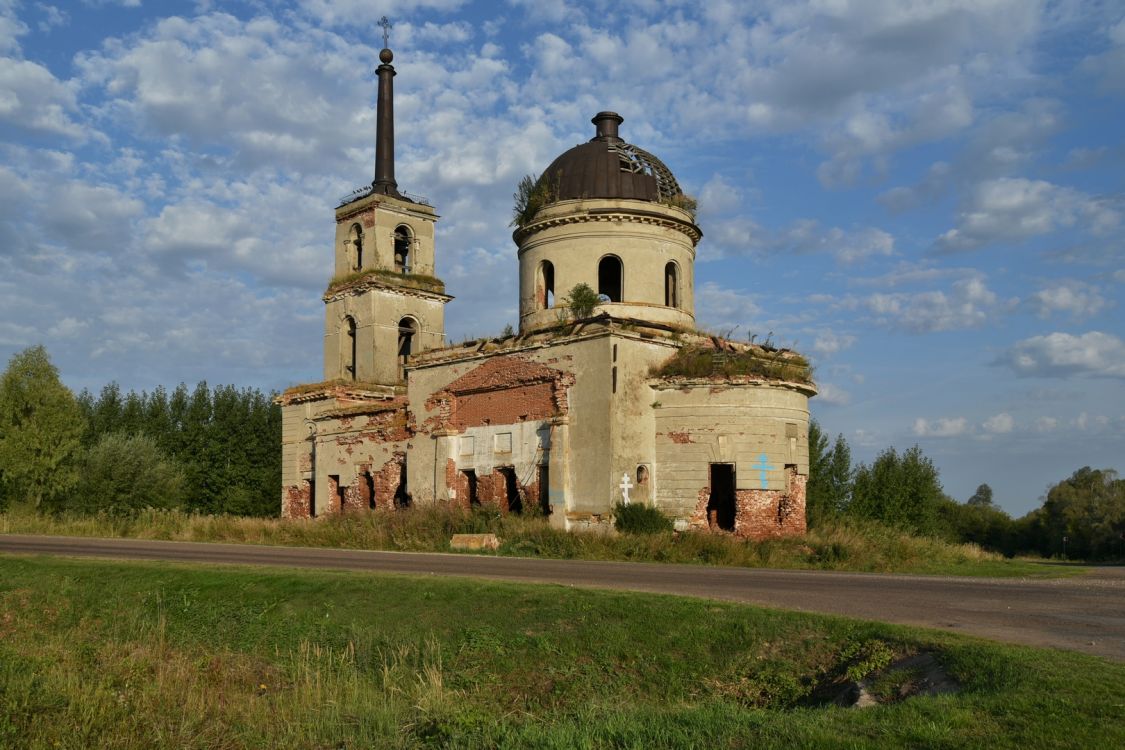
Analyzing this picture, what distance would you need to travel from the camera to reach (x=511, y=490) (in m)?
29.6

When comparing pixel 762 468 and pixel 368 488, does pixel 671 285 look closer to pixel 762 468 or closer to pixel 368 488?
pixel 762 468

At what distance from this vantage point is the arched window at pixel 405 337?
41750mm

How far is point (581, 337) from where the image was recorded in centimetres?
2755

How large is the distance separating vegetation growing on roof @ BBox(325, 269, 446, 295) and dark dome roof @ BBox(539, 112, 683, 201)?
395 inches

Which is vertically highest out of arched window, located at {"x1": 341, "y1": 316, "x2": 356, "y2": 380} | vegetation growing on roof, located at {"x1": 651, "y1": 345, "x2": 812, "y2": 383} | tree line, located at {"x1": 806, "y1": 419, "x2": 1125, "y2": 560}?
arched window, located at {"x1": 341, "y1": 316, "x2": 356, "y2": 380}

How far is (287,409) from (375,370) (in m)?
4.27

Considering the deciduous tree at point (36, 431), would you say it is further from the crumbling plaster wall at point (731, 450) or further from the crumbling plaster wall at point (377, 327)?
the crumbling plaster wall at point (731, 450)

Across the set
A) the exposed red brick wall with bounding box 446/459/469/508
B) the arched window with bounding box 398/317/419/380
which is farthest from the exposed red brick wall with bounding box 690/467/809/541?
the arched window with bounding box 398/317/419/380

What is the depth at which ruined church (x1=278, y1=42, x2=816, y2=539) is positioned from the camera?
26.7 meters

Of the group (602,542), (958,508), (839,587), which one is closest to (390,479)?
(602,542)

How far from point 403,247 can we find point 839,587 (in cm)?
3159

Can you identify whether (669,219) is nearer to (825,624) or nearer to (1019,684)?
(825,624)

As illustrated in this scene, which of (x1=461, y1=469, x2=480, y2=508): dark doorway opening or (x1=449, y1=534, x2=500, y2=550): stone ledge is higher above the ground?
(x1=461, y1=469, x2=480, y2=508): dark doorway opening

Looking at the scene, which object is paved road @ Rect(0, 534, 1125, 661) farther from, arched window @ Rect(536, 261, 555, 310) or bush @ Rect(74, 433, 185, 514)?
bush @ Rect(74, 433, 185, 514)
